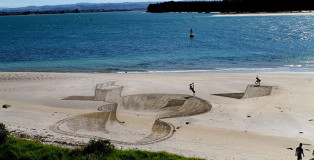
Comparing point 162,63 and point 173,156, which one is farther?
point 162,63

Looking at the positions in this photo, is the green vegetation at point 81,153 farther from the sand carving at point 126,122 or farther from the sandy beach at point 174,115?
the sand carving at point 126,122

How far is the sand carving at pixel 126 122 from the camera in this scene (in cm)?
1853

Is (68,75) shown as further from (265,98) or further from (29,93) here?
(265,98)

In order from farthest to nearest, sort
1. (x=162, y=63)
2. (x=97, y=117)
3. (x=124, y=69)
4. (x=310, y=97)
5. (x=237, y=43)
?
(x=237, y=43) < (x=162, y=63) < (x=124, y=69) < (x=310, y=97) < (x=97, y=117)

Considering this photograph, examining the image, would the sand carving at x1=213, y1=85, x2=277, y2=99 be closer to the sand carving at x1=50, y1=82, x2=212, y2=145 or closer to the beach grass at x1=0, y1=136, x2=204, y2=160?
the sand carving at x1=50, y1=82, x2=212, y2=145

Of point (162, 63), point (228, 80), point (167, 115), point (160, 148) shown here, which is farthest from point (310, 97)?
point (162, 63)

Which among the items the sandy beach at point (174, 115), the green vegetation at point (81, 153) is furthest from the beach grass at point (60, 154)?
the sandy beach at point (174, 115)

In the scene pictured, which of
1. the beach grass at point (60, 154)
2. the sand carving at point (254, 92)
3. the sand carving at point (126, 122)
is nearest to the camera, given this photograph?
the beach grass at point (60, 154)

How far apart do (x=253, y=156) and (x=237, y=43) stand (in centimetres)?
5343

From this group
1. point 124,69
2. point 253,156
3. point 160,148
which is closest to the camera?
point 253,156

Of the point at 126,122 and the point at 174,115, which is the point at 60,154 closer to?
the point at 126,122

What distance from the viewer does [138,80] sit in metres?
33.9

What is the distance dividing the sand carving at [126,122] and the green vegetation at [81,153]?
3.38m

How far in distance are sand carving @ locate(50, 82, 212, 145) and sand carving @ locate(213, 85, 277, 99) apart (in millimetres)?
3324
